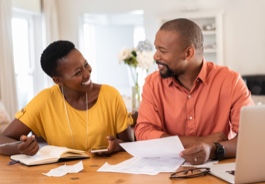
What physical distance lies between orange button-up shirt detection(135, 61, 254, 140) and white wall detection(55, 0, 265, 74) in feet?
12.8

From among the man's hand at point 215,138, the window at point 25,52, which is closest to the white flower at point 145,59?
the man's hand at point 215,138

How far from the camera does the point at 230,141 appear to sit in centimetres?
170

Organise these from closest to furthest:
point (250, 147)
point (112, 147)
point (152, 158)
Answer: point (250, 147)
point (152, 158)
point (112, 147)

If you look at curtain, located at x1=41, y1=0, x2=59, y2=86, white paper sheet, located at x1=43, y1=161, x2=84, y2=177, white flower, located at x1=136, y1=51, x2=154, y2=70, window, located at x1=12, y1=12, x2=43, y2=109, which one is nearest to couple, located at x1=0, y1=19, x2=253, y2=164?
white paper sheet, located at x1=43, y1=161, x2=84, y2=177

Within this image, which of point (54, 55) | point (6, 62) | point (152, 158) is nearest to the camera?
point (152, 158)

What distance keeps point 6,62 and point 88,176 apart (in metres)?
3.41

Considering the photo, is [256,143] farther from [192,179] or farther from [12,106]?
[12,106]

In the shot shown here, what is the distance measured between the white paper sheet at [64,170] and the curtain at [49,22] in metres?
4.32

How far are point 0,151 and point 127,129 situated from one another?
0.64 m

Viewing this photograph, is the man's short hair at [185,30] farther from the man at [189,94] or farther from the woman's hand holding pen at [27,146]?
the woman's hand holding pen at [27,146]

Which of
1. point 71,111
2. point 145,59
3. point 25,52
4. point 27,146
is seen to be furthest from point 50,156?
point 25,52

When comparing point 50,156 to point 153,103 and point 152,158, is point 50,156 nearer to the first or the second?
point 152,158

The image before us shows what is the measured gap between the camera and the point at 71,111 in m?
2.12

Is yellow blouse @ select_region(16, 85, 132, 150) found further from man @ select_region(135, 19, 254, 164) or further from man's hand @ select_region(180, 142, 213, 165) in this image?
man's hand @ select_region(180, 142, 213, 165)
